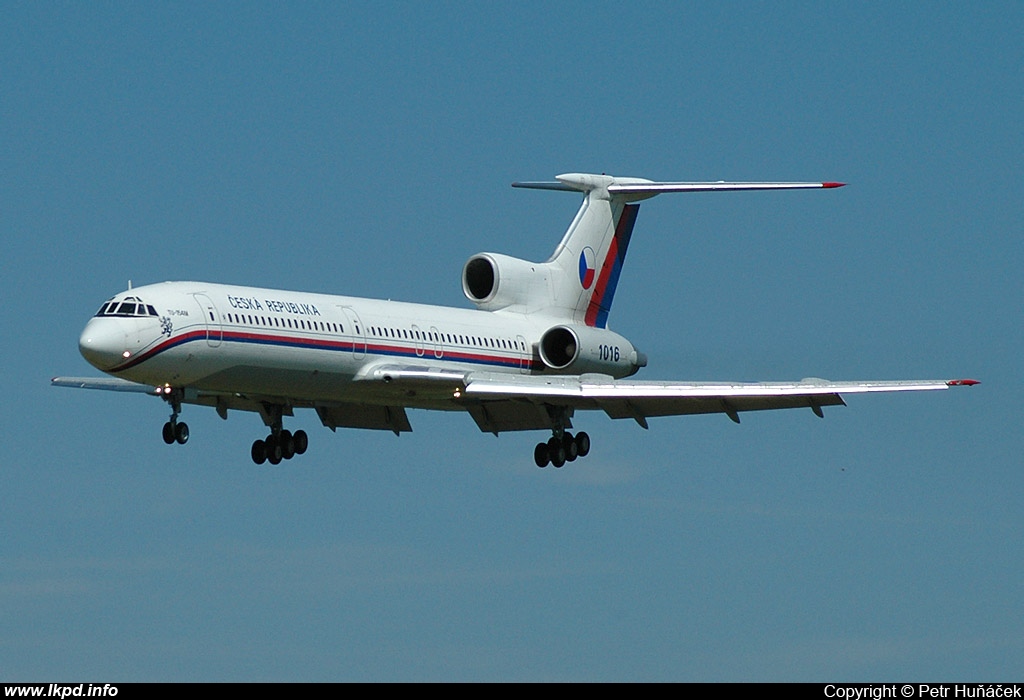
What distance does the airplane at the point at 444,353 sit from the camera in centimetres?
3903

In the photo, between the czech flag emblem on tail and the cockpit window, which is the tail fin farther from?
the cockpit window

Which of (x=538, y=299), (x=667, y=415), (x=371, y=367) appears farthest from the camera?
(x=538, y=299)

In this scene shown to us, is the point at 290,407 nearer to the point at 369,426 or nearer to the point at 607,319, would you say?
the point at 369,426

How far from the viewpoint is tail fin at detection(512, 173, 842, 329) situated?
164 ft

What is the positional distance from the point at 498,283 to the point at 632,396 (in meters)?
6.06

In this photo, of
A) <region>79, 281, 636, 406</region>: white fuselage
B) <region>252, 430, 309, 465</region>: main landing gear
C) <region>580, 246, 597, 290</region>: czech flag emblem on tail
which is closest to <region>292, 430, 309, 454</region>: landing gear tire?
<region>252, 430, 309, 465</region>: main landing gear

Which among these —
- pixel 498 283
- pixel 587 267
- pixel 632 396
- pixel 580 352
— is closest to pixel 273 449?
pixel 498 283

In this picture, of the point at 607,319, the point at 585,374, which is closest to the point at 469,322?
the point at 585,374

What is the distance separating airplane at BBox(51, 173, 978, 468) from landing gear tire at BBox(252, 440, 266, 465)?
4 centimetres

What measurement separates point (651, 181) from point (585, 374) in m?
7.39

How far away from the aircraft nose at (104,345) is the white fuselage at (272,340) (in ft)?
0.06

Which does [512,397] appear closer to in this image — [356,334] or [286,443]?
[356,334]
